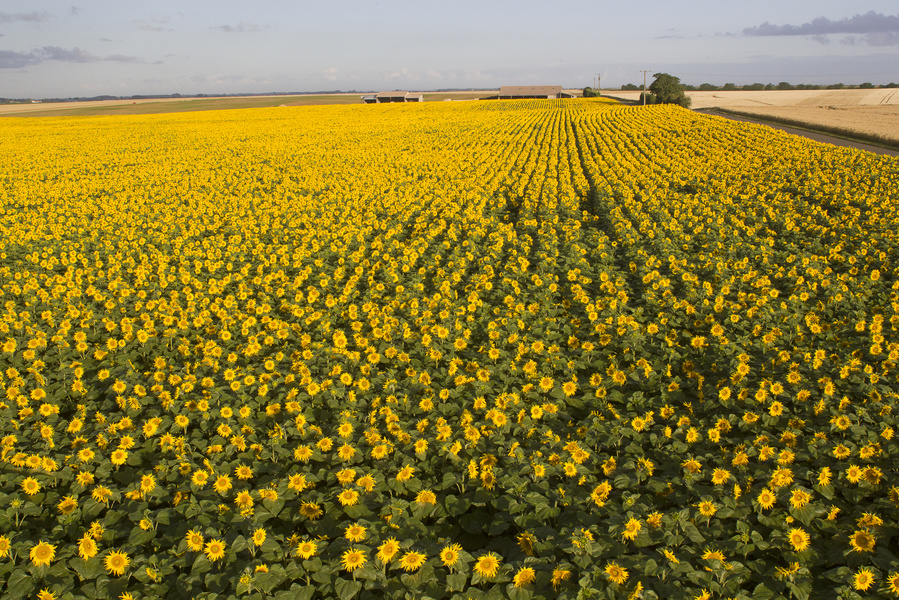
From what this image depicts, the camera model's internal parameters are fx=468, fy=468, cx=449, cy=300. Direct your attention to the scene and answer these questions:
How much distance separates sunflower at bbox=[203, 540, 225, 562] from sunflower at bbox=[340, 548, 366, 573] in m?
0.89

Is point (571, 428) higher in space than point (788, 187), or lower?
lower

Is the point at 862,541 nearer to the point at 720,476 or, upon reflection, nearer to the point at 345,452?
the point at 720,476

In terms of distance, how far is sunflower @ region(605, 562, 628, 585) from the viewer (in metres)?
3.03

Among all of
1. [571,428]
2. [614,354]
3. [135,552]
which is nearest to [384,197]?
[614,354]

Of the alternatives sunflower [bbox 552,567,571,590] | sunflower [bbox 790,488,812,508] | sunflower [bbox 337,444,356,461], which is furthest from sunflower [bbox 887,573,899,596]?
sunflower [bbox 337,444,356,461]

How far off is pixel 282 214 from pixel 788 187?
52.7 ft

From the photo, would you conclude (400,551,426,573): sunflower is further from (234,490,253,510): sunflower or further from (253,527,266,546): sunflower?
(234,490,253,510): sunflower

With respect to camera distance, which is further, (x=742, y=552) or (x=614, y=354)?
(x=614, y=354)

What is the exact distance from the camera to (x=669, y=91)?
67.9 metres

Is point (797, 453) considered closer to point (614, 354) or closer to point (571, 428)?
point (571, 428)

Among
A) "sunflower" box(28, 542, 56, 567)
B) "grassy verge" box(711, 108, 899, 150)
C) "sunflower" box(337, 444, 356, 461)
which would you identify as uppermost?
"grassy verge" box(711, 108, 899, 150)

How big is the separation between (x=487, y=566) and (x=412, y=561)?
515mm

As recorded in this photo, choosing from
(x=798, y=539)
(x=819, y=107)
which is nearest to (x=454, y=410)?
(x=798, y=539)

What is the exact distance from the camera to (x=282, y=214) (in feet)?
44.3
